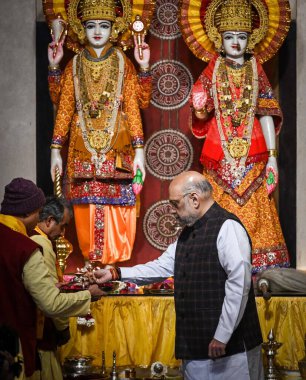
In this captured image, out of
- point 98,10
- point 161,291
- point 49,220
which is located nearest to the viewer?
point 49,220

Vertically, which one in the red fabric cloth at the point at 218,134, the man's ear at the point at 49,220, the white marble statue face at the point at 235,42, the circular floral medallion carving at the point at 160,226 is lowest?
the circular floral medallion carving at the point at 160,226

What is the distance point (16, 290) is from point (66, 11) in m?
3.84

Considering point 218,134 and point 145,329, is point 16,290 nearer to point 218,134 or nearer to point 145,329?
point 145,329

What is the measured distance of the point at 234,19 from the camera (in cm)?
686

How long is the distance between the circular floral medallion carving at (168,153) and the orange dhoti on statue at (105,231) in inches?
32.6

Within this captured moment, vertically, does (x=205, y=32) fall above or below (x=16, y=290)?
above

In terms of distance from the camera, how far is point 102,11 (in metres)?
6.86

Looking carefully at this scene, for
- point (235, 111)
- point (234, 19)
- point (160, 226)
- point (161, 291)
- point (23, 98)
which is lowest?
point (161, 291)

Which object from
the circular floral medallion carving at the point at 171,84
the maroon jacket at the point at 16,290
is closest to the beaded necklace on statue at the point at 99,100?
the circular floral medallion carving at the point at 171,84

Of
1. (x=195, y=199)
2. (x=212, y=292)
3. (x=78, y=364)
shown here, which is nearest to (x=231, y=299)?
(x=212, y=292)

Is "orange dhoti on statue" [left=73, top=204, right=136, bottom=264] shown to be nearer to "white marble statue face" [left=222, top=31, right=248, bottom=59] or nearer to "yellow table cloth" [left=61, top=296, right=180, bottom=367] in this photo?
"yellow table cloth" [left=61, top=296, right=180, bottom=367]

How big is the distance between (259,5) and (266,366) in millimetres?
2936

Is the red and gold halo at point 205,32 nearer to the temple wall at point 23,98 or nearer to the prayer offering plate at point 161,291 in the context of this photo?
the temple wall at point 23,98

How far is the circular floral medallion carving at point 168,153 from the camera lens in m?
7.74
